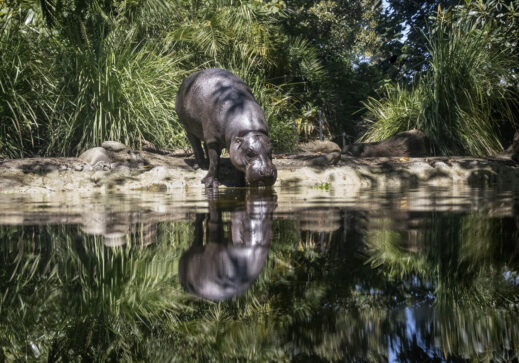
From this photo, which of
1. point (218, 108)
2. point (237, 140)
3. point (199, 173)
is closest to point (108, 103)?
point (199, 173)

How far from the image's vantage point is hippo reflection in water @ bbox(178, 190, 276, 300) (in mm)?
1379

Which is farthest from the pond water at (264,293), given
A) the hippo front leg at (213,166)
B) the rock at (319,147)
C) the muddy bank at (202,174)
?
the rock at (319,147)

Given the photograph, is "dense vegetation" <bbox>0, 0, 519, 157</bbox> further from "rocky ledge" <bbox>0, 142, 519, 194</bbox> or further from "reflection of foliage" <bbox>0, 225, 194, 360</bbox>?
"reflection of foliage" <bbox>0, 225, 194, 360</bbox>

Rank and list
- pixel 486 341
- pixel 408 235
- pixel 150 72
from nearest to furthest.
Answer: pixel 486 341 → pixel 408 235 → pixel 150 72

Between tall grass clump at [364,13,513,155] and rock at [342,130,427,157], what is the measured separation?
40cm

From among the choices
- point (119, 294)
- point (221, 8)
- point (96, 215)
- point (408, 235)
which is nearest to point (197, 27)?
point (221, 8)

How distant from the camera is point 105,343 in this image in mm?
1024

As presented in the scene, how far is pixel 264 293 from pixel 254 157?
4.88 metres

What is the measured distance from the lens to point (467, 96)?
9.95 m

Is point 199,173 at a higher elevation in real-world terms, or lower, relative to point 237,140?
lower

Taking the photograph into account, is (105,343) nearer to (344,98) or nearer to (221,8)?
(221,8)

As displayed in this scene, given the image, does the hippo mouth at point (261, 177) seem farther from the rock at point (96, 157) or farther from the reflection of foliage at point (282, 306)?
the reflection of foliage at point (282, 306)

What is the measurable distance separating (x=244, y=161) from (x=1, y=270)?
4534 mm

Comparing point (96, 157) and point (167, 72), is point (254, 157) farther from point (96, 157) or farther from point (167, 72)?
point (167, 72)
